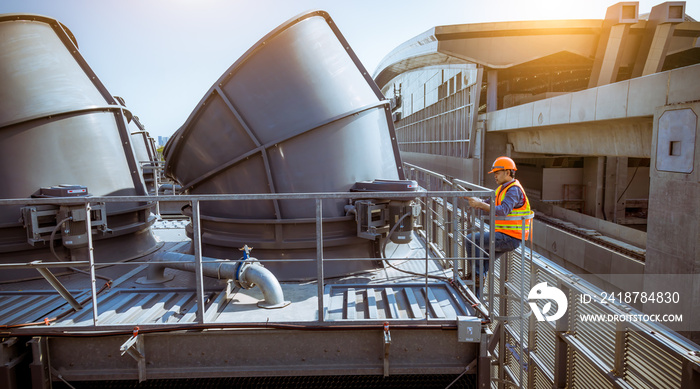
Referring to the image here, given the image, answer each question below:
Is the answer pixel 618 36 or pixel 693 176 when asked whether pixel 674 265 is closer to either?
pixel 693 176

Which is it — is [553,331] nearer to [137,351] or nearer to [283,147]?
[283,147]

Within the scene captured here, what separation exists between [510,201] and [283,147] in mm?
2914

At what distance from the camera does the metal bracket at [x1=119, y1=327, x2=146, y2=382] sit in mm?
4033

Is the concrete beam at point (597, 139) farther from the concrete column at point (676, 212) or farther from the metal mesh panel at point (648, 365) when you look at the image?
the metal mesh panel at point (648, 365)

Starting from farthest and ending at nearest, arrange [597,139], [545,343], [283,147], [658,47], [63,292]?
[658,47]
[597,139]
[283,147]
[545,343]
[63,292]

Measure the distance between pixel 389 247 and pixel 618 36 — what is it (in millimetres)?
18695

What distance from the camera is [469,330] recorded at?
4.10 meters

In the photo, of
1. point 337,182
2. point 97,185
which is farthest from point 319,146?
point 97,185

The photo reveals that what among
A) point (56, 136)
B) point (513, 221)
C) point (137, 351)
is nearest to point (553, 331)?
point (513, 221)

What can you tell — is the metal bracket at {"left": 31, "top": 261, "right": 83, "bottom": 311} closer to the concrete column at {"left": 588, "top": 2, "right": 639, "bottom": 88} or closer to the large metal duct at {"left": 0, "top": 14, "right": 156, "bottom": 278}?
the large metal duct at {"left": 0, "top": 14, "right": 156, "bottom": 278}

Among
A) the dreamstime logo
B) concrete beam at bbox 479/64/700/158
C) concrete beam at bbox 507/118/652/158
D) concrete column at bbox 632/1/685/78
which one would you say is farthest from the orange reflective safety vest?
concrete column at bbox 632/1/685/78

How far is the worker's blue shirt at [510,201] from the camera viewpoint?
532cm

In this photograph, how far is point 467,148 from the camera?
75.7 feet

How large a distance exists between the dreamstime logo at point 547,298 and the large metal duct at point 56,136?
19.1 ft
